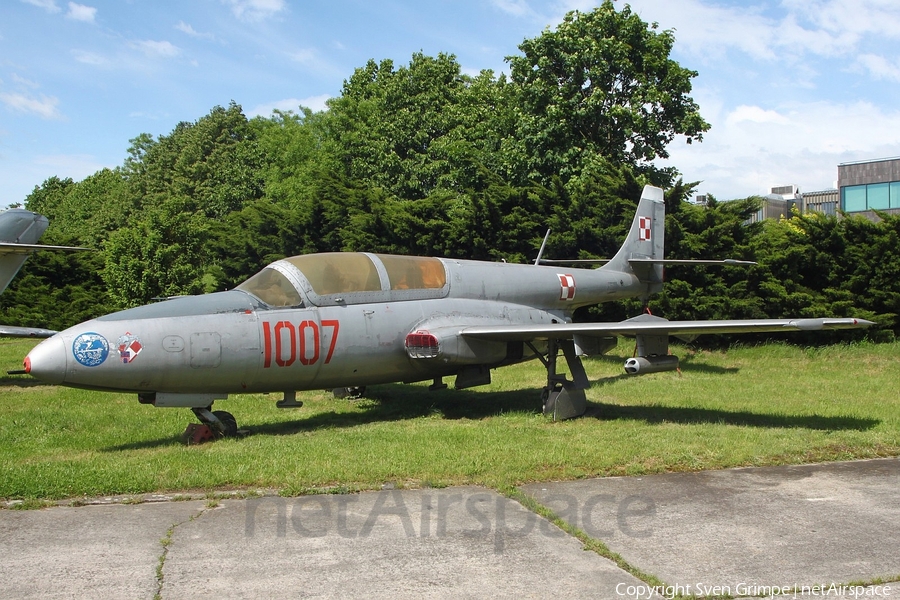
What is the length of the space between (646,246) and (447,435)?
7.19 meters

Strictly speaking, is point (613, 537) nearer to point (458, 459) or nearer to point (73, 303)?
point (458, 459)

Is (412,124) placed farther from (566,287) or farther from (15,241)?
(566,287)

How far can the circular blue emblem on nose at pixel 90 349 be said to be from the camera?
7.48m

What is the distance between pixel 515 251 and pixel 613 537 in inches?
575

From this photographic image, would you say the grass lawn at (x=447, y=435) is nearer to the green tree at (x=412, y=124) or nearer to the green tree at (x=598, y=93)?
the green tree at (x=598, y=93)

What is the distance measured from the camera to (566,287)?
12.2 meters

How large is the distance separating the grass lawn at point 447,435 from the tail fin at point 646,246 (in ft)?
6.21

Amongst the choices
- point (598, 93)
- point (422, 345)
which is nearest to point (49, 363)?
point (422, 345)

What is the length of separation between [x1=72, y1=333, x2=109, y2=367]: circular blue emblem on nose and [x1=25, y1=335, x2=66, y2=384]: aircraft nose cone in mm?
124

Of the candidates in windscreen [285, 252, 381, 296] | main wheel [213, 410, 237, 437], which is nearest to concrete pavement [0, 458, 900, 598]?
main wheel [213, 410, 237, 437]

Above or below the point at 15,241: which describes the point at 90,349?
below

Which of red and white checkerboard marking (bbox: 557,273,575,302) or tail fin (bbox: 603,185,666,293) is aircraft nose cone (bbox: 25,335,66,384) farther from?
tail fin (bbox: 603,185,666,293)

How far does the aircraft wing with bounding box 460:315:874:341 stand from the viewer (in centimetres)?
860

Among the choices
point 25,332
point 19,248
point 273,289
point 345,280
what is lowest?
point 25,332
